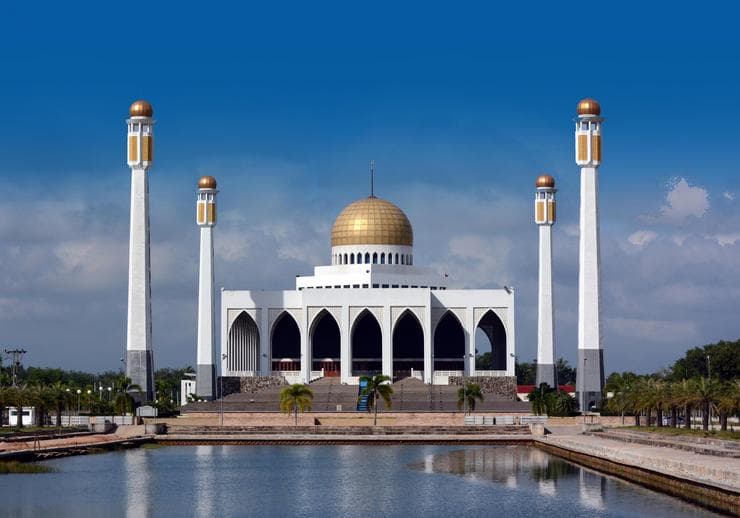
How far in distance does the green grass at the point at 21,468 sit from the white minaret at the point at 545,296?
33.4 m

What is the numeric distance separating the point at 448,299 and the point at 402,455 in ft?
90.6

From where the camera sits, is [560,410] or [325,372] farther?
[325,372]

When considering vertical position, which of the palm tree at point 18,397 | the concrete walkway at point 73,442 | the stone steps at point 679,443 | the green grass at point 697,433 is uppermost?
the palm tree at point 18,397

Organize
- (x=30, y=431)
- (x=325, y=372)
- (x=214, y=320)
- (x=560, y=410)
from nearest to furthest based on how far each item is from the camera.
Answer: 1. (x=30, y=431)
2. (x=560, y=410)
3. (x=214, y=320)
4. (x=325, y=372)

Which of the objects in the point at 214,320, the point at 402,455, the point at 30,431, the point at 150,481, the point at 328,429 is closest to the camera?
the point at 150,481

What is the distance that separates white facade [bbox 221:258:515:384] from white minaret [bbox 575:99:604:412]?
7268mm

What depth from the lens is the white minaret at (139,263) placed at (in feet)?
230

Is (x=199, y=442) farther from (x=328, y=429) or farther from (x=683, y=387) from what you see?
(x=683, y=387)

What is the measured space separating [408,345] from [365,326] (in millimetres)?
2492

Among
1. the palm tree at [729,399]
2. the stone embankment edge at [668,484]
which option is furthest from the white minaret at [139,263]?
the palm tree at [729,399]

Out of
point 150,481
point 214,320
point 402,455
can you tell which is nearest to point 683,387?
point 402,455

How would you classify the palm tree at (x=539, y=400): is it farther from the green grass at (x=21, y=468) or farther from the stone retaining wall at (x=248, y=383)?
the green grass at (x=21, y=468)

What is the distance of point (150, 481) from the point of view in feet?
Answer: 139

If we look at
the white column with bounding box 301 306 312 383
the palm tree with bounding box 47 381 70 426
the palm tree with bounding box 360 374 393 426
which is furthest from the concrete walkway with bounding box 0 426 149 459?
the white column with bounding box 301 306 312 383
